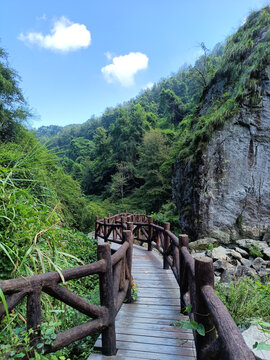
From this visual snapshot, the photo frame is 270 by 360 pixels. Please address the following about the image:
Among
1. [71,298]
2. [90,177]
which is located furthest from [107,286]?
[90,177]

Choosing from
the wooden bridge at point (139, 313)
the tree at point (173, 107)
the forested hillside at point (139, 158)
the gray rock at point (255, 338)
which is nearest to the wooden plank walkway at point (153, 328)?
the wooden bridge at point (139, 313)

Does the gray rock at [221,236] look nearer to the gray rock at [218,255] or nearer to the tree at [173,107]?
the gray rock at [218,255]

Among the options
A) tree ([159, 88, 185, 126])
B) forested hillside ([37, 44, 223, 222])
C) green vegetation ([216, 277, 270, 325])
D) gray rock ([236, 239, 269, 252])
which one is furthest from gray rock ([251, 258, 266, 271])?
tree ([159, 88, 185, 126])

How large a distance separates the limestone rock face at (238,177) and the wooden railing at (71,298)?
714 centimetres

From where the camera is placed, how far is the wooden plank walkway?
2238 mm

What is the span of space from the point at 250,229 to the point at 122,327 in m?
7.46

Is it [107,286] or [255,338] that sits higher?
[107,286]

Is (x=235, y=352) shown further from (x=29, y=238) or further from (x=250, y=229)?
(x=250, y=229)

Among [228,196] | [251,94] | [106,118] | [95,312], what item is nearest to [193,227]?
[228,196]

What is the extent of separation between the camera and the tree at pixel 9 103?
339 inches

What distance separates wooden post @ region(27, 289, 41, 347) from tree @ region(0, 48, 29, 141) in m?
8.44

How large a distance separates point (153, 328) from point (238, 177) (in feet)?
24.8

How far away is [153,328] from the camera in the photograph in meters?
2.69

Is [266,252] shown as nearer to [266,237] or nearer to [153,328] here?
[266,237]
